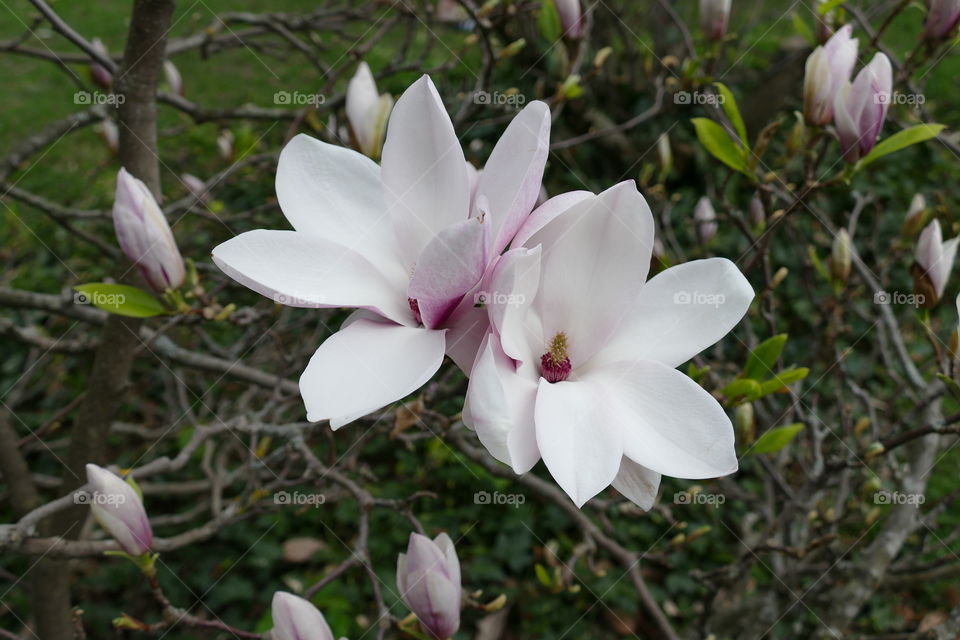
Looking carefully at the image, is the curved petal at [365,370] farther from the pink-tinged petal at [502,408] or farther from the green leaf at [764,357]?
the green leaf at [764,357]

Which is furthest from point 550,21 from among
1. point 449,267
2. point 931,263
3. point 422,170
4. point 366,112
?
point 449,267

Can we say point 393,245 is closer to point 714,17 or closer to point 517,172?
point 517,172

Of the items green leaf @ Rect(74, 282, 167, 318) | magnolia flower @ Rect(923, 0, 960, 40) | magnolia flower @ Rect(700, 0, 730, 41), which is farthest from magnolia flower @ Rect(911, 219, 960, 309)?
green leaf @ Rect(74, 282, 167, 318)

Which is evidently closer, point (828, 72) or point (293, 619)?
point (293, 619)

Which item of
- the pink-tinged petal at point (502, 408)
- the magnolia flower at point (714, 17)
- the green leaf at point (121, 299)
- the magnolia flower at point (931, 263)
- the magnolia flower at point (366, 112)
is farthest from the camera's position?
the magnolia flower at point (714, 17)

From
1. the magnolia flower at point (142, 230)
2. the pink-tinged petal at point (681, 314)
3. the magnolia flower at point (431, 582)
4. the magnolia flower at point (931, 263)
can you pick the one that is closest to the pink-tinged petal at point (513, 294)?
the pink-tinged petal at point (681, 314)

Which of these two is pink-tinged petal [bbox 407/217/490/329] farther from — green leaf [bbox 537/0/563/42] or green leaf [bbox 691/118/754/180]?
green leaf [bbox 537/0/563/42]
